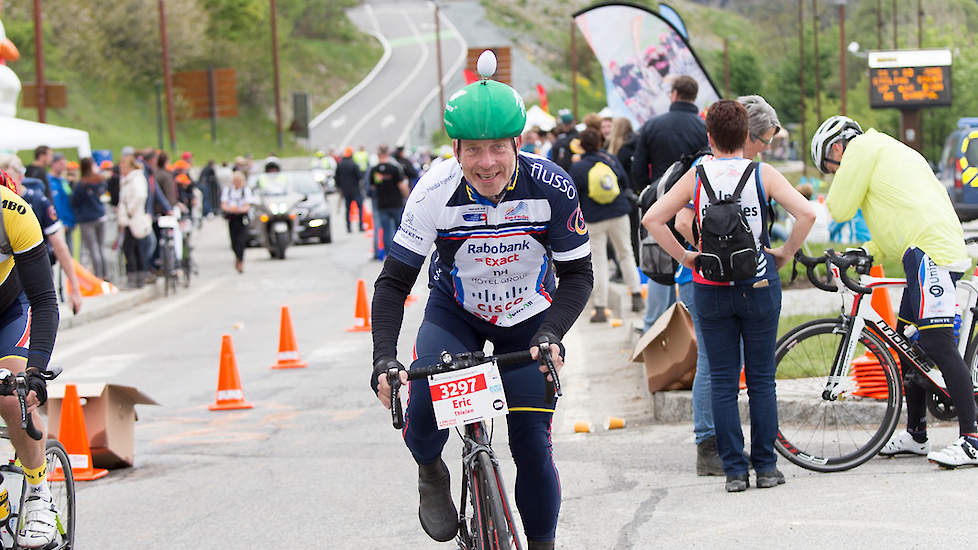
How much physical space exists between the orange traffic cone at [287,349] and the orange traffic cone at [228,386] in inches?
81.4

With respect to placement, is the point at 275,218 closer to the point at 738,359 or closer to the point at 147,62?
the point at 738,359

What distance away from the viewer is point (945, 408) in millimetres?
7352

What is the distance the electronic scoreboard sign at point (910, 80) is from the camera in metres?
37.0

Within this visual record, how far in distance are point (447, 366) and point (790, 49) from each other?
349 feet

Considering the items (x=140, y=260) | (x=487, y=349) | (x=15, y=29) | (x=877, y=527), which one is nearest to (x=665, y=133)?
(x=487, y=349)

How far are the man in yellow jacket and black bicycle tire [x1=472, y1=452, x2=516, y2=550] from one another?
3190mm

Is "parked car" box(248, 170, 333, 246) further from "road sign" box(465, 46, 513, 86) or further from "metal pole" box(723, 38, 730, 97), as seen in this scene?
"metal pole" box(723, 38, 730, 97)

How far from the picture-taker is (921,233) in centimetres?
698

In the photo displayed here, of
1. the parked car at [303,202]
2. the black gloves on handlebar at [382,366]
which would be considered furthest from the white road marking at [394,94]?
the black gloves on handlebar at [382,366]

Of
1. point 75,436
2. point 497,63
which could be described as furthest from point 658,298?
point 497,63

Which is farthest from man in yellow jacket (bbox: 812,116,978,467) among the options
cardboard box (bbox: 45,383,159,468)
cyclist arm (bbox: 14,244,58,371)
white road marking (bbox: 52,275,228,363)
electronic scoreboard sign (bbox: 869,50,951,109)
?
electronic scoreboard sign (bbox: 869,50,951,109)

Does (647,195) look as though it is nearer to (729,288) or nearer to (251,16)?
(729,288)

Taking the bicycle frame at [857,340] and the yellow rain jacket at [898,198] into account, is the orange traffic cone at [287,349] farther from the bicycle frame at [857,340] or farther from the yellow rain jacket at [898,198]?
the yellow rain jacket at [898,198]

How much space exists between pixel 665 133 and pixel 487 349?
2.95m
